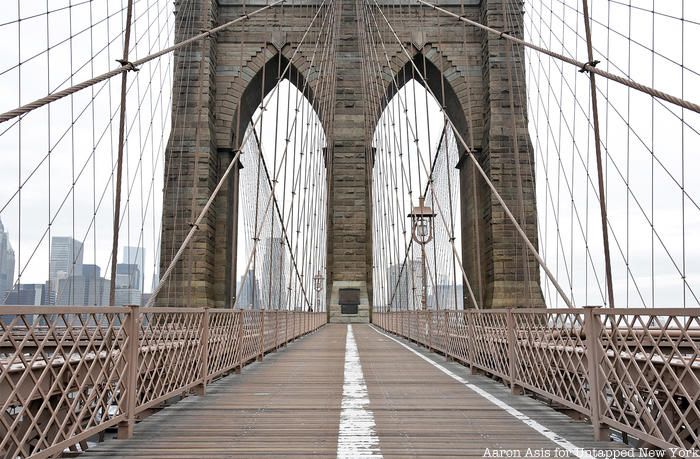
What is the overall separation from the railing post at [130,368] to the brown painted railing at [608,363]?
8.52ft

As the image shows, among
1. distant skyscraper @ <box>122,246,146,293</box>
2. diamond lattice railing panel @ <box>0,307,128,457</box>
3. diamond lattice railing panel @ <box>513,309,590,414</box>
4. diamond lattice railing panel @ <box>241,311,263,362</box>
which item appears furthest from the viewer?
distant skyscraper @ <box>122,246,146,293</box>

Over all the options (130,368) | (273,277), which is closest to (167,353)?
(130,368)

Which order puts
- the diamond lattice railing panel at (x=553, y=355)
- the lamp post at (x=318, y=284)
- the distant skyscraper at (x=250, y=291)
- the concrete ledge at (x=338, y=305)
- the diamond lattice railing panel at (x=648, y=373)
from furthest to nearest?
1. the concrete ledge at (x=338, y=305)
2. the lamp post at (x=318, y=284)
3. the distant skyscraper at (x=250, y=291)
4. the diamond lattice railing panel at (x=553, y=355)
5. the diamond lattice railing panel at (x=648, y=373)

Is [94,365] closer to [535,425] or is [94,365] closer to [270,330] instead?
[535,425]

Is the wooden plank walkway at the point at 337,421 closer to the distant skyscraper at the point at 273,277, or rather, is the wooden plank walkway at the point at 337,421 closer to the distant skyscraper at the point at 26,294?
the distant skyscraper at the point at 26,294

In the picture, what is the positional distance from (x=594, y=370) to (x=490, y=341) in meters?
2.52

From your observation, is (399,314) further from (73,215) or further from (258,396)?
(258,396)

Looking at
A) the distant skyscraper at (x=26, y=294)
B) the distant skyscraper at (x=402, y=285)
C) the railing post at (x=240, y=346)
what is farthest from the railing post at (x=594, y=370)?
the distant skyscraper at (x=402, y=285)

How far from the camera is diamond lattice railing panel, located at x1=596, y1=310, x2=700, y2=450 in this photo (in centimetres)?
247

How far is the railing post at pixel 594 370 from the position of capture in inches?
125

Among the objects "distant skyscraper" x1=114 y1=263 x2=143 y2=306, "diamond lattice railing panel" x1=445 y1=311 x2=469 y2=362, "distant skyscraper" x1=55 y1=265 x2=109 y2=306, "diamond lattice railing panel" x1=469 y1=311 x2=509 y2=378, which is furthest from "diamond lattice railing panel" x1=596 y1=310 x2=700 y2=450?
"distant skyscraper" x1=114 y1=263 x2=143 y2=306

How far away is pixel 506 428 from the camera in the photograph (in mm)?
3467

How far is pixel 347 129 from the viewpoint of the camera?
23938 millimetres

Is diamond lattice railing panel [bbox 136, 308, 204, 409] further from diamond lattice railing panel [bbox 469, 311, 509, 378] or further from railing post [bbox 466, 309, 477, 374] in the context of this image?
railing post [bbox 466, 309, 477, 374]
